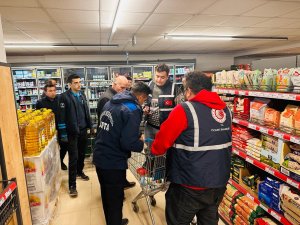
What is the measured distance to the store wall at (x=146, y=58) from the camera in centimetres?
919

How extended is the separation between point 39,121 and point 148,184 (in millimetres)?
1476

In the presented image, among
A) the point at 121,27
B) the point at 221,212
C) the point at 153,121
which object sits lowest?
the point at 221,212

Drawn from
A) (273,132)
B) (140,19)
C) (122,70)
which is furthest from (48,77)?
(273,132)

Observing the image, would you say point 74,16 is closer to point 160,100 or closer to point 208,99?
point 160,100

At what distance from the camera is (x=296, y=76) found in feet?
6.04

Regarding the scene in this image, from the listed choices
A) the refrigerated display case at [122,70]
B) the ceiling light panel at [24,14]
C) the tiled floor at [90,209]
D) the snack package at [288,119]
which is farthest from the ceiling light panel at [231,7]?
the refrigerated display case at [122,70]

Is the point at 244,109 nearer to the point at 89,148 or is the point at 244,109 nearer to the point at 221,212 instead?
the point at 221,212

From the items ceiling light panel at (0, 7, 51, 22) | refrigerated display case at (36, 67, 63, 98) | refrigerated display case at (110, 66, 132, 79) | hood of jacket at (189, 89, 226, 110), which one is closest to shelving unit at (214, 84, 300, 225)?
hood of jacket at (189, 89, 226, 110)

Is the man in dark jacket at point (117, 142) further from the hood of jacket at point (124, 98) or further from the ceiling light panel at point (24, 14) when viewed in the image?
the ceiling light panel at point (24, 14)

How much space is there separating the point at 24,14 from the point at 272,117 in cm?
429

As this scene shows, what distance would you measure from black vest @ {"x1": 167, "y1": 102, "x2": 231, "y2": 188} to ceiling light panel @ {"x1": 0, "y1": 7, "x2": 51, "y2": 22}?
3555 millimetres

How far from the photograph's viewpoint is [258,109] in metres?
2.29

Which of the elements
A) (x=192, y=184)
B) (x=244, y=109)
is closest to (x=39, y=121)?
(x=192, y=184)

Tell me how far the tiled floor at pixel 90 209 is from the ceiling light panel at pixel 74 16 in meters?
3.03
